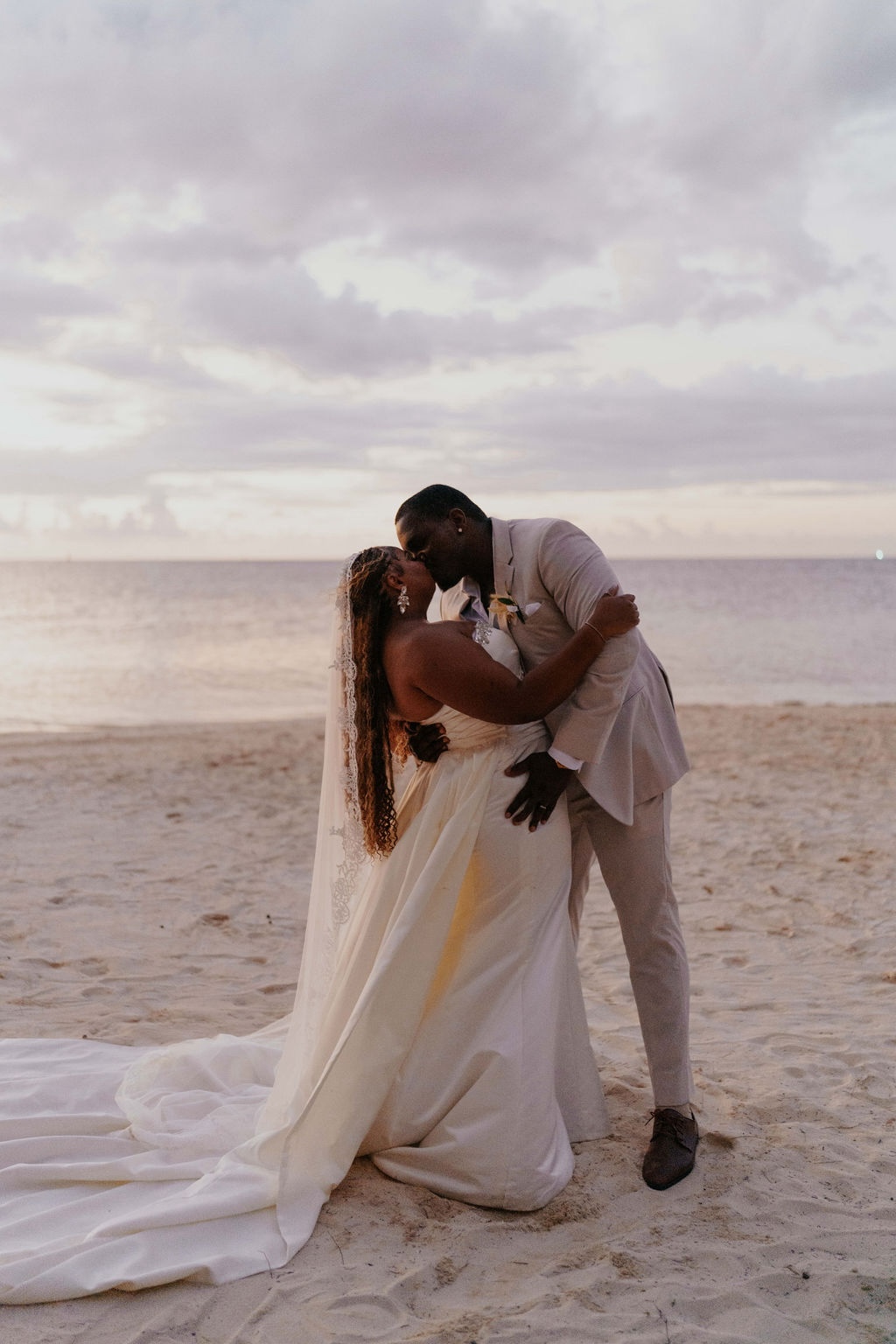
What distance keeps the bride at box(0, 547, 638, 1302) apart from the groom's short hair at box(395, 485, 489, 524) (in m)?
0.18

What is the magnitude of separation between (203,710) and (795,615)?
109ft

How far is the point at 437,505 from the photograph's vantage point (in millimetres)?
3602

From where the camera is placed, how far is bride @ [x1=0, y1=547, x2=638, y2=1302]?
3.23 m

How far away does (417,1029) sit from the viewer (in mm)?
3422

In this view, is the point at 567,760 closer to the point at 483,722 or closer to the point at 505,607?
the point at 483,722

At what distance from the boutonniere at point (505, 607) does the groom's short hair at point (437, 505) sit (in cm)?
29

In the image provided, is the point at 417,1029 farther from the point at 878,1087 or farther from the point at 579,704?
the point at 878,1087

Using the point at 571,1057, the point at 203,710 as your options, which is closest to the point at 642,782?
the point at 571,1057

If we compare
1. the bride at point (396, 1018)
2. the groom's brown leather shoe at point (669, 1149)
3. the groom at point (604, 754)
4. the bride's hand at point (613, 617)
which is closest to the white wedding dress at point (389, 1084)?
the bride at point (396, 1018)

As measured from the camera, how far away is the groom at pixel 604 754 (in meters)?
3.45

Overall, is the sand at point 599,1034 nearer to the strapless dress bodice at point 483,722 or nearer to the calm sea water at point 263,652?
the strapless dress bodice at point 483,722

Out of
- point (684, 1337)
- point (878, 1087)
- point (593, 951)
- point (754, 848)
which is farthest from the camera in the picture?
point (754, 848)

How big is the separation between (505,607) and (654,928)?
122 centimetres

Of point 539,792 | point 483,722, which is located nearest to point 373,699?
point 483,722
